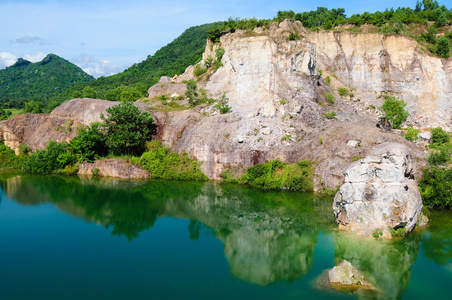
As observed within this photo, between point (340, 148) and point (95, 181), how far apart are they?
1014 inches

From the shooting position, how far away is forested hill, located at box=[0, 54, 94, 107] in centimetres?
14250

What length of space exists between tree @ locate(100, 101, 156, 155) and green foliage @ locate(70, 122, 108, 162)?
95cm

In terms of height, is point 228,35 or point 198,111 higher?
point 228,35

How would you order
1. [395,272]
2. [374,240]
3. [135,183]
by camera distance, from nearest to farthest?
[395,272]
[374,240]
[135,183]

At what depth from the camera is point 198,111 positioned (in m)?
41.8

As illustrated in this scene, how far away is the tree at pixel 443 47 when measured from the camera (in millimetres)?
46562

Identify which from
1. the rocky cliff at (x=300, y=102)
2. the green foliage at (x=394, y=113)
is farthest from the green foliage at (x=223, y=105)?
the green foliage at (x=394, y=113)

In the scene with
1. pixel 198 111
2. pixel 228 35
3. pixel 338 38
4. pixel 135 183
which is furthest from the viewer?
pixel 228 35

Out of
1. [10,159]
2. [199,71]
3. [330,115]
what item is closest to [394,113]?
[330,115]

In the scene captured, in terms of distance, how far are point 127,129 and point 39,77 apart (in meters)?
145

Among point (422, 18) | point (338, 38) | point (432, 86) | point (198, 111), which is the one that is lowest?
point (198, 111)

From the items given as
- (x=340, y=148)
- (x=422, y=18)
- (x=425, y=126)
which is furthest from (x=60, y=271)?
(x=422, y=18)

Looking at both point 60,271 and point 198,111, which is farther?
point 198,111

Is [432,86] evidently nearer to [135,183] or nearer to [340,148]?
[340,148]
